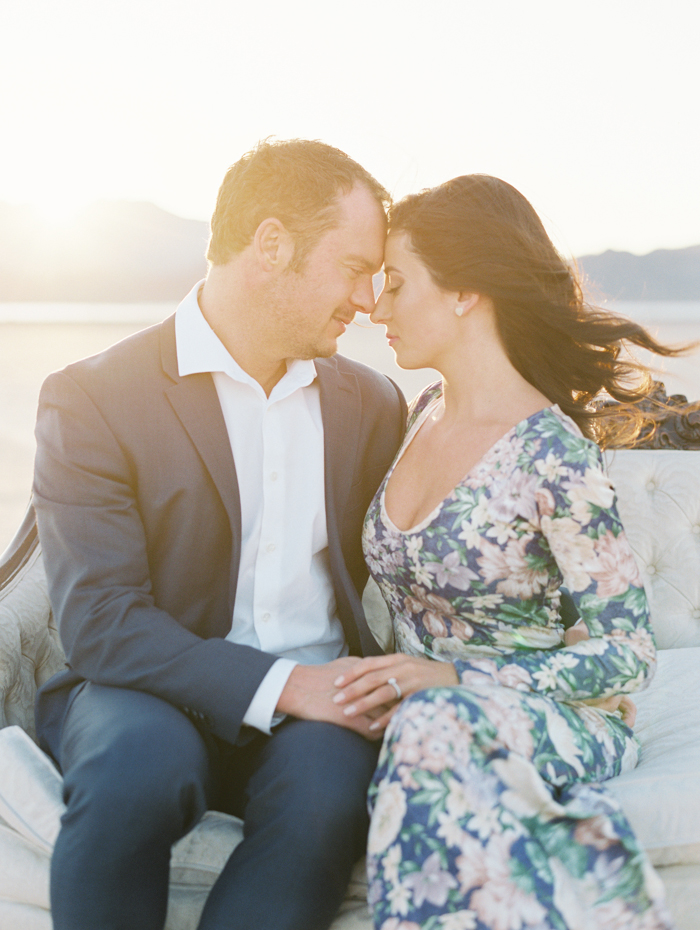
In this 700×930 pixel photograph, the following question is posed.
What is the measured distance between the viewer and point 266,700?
3.72 ft

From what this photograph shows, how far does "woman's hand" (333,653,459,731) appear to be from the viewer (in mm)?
1061

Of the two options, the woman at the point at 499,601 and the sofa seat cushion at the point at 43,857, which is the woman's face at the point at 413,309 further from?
the sofa seat cushion at the point at 43,857

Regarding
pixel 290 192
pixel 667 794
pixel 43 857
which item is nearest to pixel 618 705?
pixel 667 794

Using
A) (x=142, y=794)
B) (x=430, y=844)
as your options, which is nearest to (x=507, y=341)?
(x=430, y=844)

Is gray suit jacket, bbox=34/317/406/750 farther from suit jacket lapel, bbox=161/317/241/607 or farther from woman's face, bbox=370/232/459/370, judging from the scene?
woman's face, bbox=370/232/459/370

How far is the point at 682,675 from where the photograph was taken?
1.62 metres

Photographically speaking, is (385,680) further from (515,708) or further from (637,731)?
(637,731)

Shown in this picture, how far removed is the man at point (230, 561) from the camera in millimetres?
987

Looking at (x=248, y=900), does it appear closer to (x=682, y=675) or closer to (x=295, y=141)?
(x=682, y=675)

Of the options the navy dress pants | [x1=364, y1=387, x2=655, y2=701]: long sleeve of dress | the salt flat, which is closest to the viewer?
the navy dress pants

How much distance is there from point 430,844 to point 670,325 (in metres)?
1.94

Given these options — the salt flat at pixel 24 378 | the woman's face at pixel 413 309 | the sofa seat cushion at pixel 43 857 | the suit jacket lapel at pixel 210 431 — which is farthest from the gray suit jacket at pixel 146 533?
the salt flat at pixel 24 378

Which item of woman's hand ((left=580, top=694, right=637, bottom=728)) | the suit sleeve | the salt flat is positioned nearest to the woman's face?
the suit sleeve

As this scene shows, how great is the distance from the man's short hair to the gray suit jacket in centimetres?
Answer: 24
